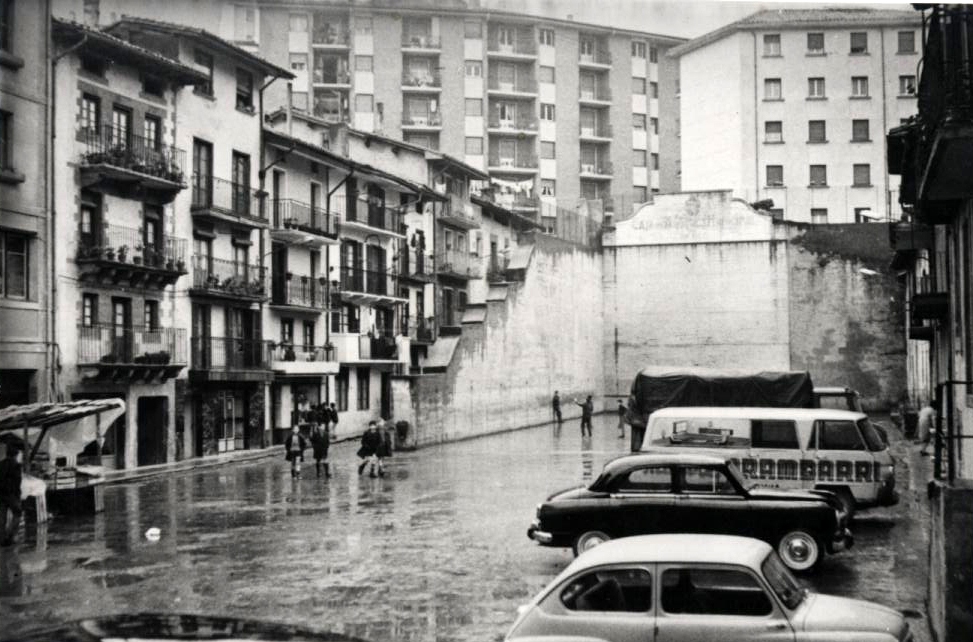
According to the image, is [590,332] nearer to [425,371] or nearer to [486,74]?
[425,371]

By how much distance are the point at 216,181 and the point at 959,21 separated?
2475cm

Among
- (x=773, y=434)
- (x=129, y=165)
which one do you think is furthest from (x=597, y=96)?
(x=773, y=434)

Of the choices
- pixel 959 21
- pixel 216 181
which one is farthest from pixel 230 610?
pixel 216 181

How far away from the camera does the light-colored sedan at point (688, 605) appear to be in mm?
6949

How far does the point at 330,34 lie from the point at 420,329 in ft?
71.8

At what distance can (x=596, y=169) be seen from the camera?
67.8 metres

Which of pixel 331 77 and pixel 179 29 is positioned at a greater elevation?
pixel 331 77

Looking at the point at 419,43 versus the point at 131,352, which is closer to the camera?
the point at 131,352

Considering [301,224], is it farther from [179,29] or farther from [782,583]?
[782,583]

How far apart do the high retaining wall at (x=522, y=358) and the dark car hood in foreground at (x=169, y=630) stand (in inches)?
995

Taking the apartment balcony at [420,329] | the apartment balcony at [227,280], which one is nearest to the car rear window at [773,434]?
the apartment balcony at [227,280]

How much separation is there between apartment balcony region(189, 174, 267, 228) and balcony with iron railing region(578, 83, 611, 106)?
123ft

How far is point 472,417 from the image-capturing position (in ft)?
118

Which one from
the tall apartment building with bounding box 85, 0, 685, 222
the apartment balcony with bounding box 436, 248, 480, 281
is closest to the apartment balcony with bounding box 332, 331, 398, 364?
the apartment balcony with bounding box 436, 248, 480, 281
